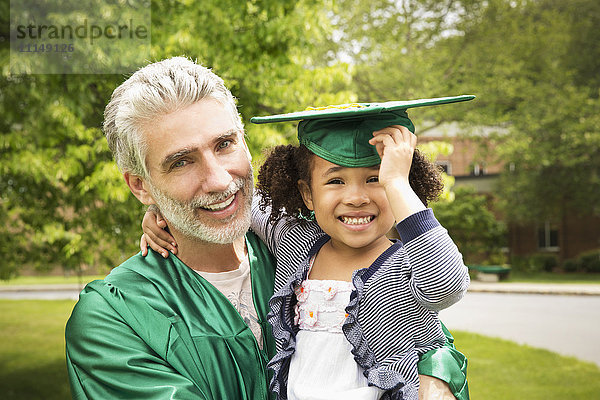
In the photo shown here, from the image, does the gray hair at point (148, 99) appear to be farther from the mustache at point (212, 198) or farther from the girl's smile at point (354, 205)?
the girl's smile at point (354, 205)

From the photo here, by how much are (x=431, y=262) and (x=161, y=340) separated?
872 millimetres

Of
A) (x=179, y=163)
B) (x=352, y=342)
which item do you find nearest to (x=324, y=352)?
(x=352, y=342)

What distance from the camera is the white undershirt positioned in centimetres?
230

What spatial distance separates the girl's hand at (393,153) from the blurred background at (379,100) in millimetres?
3252

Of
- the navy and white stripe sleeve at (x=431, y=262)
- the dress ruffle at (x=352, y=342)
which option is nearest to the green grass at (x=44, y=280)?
the dress ruffle at (x=352, y=342)

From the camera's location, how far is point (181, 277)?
2232 millimetres

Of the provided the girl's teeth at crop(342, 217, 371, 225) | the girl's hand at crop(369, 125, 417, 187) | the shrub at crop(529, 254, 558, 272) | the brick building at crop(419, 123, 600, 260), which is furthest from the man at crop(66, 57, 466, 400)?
the shrub at crop(529, 254, 558, 272)

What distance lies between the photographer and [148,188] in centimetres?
235

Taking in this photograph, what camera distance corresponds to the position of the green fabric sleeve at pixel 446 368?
2037mm

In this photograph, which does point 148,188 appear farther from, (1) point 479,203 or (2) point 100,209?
(1) point 479,203

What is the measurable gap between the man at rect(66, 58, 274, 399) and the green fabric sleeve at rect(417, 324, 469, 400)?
56cm

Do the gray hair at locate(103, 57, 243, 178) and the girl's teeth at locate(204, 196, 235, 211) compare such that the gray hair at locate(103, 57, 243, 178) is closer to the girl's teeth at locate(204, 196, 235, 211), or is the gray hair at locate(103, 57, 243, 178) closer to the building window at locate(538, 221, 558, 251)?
the girl's teeth at locate(204, 196, 235, 211)

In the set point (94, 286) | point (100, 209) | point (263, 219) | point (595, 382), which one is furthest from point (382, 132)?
point (595, 382)

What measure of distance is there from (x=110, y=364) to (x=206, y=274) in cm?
54
